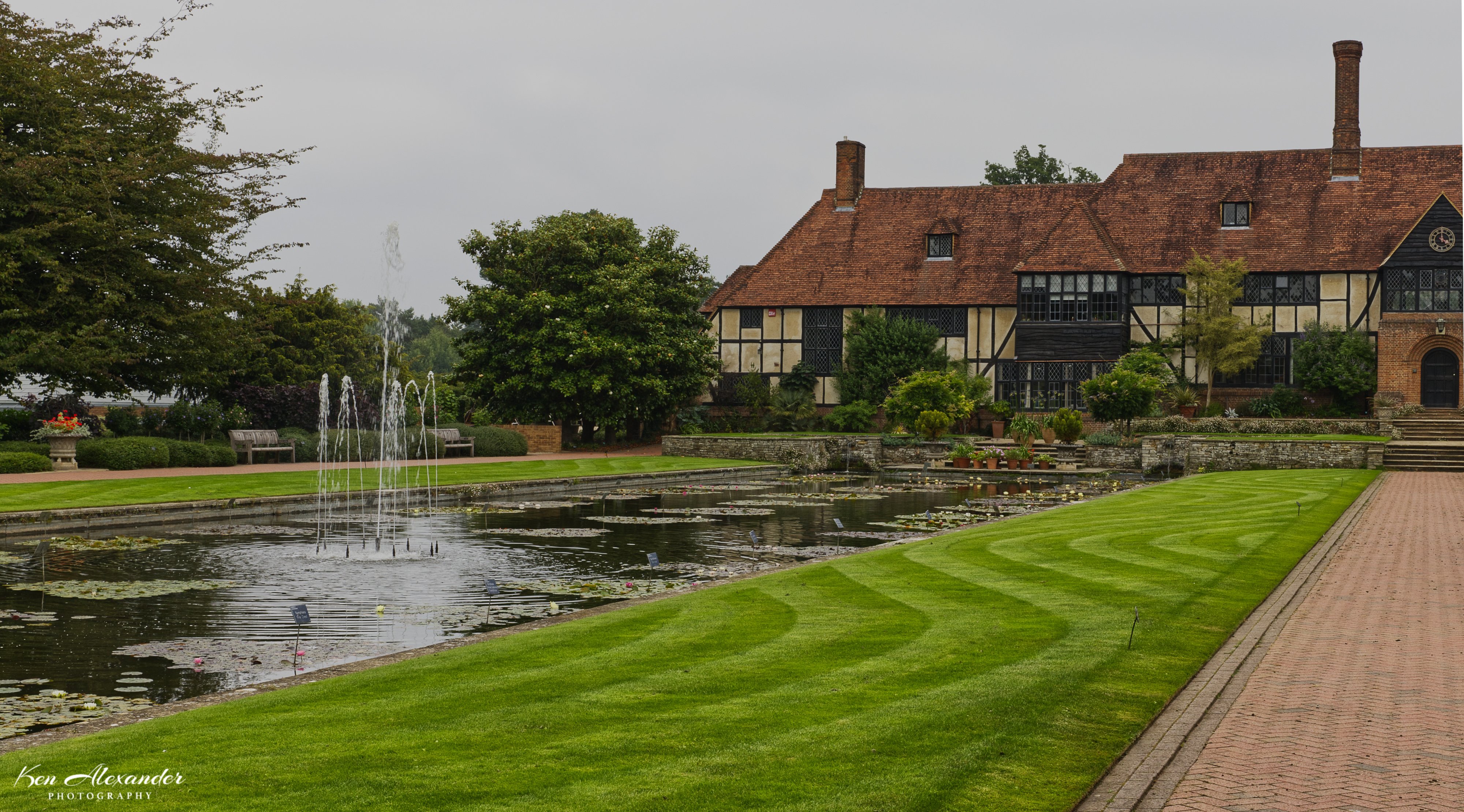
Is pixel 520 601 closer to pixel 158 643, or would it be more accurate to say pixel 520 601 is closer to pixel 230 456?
pixel 158 643

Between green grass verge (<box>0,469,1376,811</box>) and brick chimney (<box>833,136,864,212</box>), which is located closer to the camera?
green grass verge (<box>0,469,1376,811</box>)

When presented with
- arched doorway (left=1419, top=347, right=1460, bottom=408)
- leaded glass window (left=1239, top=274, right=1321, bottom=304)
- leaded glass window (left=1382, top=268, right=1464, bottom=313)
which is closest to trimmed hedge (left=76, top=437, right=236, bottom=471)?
leaded glass window (left=1239, top=274, right=1321, bottom=304)

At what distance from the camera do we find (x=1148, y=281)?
49.2 m

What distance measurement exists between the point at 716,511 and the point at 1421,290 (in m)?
34.5

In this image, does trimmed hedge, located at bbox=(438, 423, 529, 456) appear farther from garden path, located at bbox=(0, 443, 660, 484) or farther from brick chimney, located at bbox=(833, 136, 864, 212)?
brick chimney, located at bbox=(833, 136, 864, 212)

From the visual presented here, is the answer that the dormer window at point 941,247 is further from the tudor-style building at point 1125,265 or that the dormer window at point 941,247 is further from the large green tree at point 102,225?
the large green tree at point 102,225

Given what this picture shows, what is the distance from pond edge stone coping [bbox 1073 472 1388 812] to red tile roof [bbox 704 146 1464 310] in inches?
1565

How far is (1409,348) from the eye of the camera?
44062 mm

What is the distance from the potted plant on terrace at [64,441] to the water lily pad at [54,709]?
2214 centimetres

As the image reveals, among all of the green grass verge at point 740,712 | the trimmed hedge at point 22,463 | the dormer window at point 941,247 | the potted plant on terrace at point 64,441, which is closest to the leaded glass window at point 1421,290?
the dormer window at point 941,247

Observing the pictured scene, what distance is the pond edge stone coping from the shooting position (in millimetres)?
5867

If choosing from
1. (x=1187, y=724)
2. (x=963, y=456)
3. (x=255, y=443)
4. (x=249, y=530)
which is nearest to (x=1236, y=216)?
(x=963, y=456)

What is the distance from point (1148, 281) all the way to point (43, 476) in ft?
132

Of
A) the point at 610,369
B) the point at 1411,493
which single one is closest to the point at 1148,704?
the point at 1411,493
